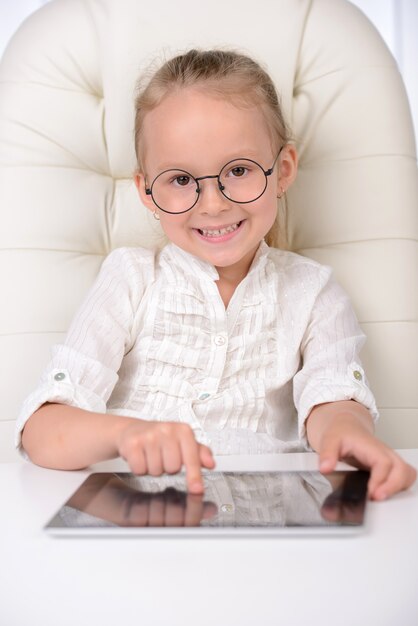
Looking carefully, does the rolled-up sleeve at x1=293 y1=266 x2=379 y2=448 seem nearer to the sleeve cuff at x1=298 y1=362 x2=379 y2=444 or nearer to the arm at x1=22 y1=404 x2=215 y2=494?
the sleeve cuff at x1=298 y1=362 x2=379 y2=444

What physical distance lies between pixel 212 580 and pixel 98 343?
26.0 inches

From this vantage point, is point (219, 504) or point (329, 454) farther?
point (329, 454)

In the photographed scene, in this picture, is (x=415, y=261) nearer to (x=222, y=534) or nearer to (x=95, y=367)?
(x=95, y=367)

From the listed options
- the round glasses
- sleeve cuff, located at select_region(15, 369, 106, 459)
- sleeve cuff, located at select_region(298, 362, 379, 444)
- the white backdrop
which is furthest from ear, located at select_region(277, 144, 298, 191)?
the white backdrop

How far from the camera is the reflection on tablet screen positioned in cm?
77

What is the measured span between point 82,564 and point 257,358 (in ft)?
2.37

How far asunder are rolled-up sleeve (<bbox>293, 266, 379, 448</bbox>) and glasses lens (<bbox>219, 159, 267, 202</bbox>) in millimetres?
213

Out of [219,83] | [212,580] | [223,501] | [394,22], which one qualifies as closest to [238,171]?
[219,83]

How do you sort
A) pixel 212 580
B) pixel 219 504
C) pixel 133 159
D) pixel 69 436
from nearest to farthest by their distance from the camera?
pixel 212 580 < pixel 219 504 < pixel 69 436 < pixel 133 159

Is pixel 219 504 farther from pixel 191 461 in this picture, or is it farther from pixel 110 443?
pixel 110 443

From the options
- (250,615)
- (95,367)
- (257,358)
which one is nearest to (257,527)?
(250,615)

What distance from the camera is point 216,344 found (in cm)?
136

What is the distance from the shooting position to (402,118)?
5.06 ft

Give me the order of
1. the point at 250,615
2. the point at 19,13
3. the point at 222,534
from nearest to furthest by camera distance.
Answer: the point at 250,615
the point at 222,534
the point at 19,13
